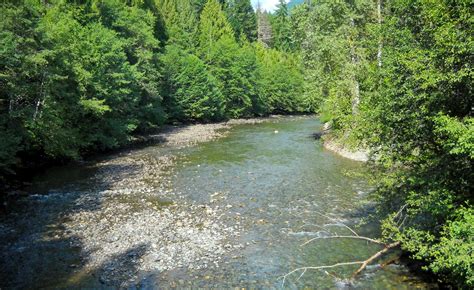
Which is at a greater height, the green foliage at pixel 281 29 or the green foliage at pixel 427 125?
the green foliage at pixel 281 29

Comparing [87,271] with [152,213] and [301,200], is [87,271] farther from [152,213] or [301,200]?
[301,200]

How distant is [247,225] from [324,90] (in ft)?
96.3

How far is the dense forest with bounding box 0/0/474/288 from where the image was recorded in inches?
403

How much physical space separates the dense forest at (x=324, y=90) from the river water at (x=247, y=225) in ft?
7.03

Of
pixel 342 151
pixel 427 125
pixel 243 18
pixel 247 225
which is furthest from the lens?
pixel 243 18

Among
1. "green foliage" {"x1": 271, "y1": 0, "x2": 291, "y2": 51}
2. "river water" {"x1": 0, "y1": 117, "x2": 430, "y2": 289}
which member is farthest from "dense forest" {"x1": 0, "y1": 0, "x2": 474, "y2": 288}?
"green foliage" {"x1": 271, "y1": 0, "x2": 291, "y2": 51}

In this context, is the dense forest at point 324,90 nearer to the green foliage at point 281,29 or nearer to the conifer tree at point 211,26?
the conifer tree at point 211,26

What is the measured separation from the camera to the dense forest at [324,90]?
1024 cm

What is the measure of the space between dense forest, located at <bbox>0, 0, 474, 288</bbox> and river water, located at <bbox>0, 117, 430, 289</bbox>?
84.3 inches

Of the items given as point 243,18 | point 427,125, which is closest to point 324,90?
point 427,125

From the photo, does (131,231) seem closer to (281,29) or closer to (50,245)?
(50,245)

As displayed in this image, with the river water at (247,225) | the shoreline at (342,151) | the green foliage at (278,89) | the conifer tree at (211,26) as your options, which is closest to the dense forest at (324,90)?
the green foliage at (278,89)

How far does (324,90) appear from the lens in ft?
144

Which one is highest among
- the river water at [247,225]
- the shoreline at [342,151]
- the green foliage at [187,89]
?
the green foliage at [187,89]
